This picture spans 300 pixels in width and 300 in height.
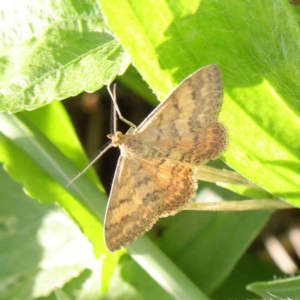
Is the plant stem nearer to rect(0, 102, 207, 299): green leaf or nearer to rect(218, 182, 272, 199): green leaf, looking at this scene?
rect(218, 182, 272, 199): green leaf

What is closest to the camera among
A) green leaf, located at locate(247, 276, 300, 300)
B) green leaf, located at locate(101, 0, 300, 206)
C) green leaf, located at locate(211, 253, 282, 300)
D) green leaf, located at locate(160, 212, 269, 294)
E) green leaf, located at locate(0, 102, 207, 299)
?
green leaf, located at locate(101, 0, 300, 206)

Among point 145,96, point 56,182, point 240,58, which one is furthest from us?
point 145,96

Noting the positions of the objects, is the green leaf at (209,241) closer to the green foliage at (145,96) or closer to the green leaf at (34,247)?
the green foliage at (145,96)

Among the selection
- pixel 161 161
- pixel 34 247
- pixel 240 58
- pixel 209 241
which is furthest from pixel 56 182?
pixel 240 58

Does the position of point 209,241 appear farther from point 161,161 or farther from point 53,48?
point 53,48

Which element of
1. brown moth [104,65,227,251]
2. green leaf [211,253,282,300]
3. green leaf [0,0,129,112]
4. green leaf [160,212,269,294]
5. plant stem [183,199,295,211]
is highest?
green leaf [0,0,129,112]

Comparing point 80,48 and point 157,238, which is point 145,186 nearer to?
point 80,48

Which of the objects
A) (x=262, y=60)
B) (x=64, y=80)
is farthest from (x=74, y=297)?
(x=262, y=60)

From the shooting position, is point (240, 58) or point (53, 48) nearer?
point (240, 58)

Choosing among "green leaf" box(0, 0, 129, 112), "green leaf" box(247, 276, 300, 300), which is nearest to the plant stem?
"green leaf" box(247, 276, 300, 300)
